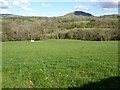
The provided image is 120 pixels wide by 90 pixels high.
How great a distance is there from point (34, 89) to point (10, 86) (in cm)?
126

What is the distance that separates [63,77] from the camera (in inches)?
578

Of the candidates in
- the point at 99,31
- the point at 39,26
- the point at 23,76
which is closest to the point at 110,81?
the point at 23,76

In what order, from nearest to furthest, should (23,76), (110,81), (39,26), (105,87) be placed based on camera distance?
(105,87)
(110,81)
(23,76)
(39,26)

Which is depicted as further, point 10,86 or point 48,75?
point 48,75

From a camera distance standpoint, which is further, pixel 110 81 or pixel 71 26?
pixel 71 26

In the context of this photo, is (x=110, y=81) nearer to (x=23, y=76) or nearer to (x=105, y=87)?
(x=105, y=87)

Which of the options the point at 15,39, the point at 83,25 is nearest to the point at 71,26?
the point at 83,25

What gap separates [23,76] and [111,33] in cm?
9159

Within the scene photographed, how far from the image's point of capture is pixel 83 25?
140 m

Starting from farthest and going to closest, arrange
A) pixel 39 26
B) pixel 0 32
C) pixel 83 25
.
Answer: pixel 83 25 < pixel 39 26 < pixel 0 32

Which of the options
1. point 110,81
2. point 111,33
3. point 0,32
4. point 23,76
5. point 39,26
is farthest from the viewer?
point 39,26

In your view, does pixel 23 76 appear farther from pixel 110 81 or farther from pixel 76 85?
pixel 110 81

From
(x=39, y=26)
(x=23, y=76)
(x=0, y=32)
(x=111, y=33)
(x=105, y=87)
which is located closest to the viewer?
(x=105, y=87)

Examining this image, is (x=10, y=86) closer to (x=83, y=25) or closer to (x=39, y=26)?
(x=39, y=26)
